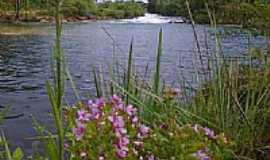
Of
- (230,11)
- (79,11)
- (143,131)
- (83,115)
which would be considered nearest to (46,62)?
(230,11)

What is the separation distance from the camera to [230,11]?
5.77 metres

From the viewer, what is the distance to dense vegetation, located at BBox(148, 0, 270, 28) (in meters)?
5.18

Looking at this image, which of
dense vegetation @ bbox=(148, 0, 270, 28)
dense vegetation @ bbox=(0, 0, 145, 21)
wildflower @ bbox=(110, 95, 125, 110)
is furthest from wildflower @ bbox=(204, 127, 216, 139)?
dense vegetation @ bbox=(0, 0, 145, 21)

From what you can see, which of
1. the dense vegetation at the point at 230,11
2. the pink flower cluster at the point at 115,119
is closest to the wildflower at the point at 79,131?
the pink flower cluster at the point at 115,119

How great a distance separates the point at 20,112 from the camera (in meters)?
11.3

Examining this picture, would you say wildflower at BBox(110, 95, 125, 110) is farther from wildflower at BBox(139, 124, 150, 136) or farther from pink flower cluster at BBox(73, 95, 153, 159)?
wildflower at BBox(139, 124, 150, 136)

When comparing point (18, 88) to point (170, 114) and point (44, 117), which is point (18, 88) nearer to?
point (44, 117)

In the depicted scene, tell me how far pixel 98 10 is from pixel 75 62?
5194 cm

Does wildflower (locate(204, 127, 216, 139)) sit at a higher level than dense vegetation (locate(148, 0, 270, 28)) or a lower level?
lower

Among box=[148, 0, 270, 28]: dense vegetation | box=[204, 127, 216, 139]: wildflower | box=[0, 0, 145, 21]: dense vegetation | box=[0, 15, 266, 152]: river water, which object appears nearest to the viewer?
box=[204, 127, 216, 139]: wildflower

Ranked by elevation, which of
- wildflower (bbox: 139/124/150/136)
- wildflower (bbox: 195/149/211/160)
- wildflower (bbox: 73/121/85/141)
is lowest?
wildflower (bbox: 195/149/211/160)

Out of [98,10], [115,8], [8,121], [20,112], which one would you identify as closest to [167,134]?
[8,121]

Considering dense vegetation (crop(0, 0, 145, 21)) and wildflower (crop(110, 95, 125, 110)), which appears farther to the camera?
dense vegetation (crop(0, 0, 145, 21))

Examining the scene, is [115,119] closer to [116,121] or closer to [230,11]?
[116,121]
